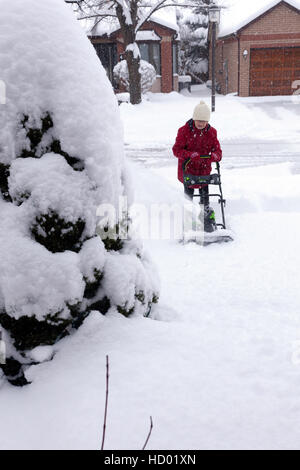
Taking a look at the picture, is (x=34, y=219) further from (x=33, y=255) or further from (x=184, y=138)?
(x=184, y=138)

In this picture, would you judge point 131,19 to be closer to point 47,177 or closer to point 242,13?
point 242,13

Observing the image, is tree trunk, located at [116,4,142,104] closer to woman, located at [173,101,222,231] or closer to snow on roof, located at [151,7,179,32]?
snow on roof, located at [151,7,179,32]

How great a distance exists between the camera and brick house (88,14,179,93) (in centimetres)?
2667

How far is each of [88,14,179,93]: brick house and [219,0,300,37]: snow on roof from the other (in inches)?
133

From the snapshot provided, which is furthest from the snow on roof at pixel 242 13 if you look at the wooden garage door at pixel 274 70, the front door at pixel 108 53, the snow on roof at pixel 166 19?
the front door at pixel 108 53

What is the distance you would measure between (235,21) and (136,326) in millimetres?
28329

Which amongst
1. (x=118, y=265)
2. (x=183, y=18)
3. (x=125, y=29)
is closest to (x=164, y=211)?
(x=118, y=265)

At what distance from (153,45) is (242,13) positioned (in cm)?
575

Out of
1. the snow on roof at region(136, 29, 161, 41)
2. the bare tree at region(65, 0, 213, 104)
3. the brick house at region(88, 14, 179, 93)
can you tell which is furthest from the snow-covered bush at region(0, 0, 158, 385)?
the snow on roof at region(136, 29, 161, 41)

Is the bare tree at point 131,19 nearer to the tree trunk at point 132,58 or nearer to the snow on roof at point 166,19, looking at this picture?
the tree trunk at point 132,58

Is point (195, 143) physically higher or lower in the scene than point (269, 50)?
lower

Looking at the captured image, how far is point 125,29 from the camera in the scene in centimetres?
2056

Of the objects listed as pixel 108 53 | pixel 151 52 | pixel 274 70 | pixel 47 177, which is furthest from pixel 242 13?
pixel 47 177

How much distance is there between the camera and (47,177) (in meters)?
2.33
